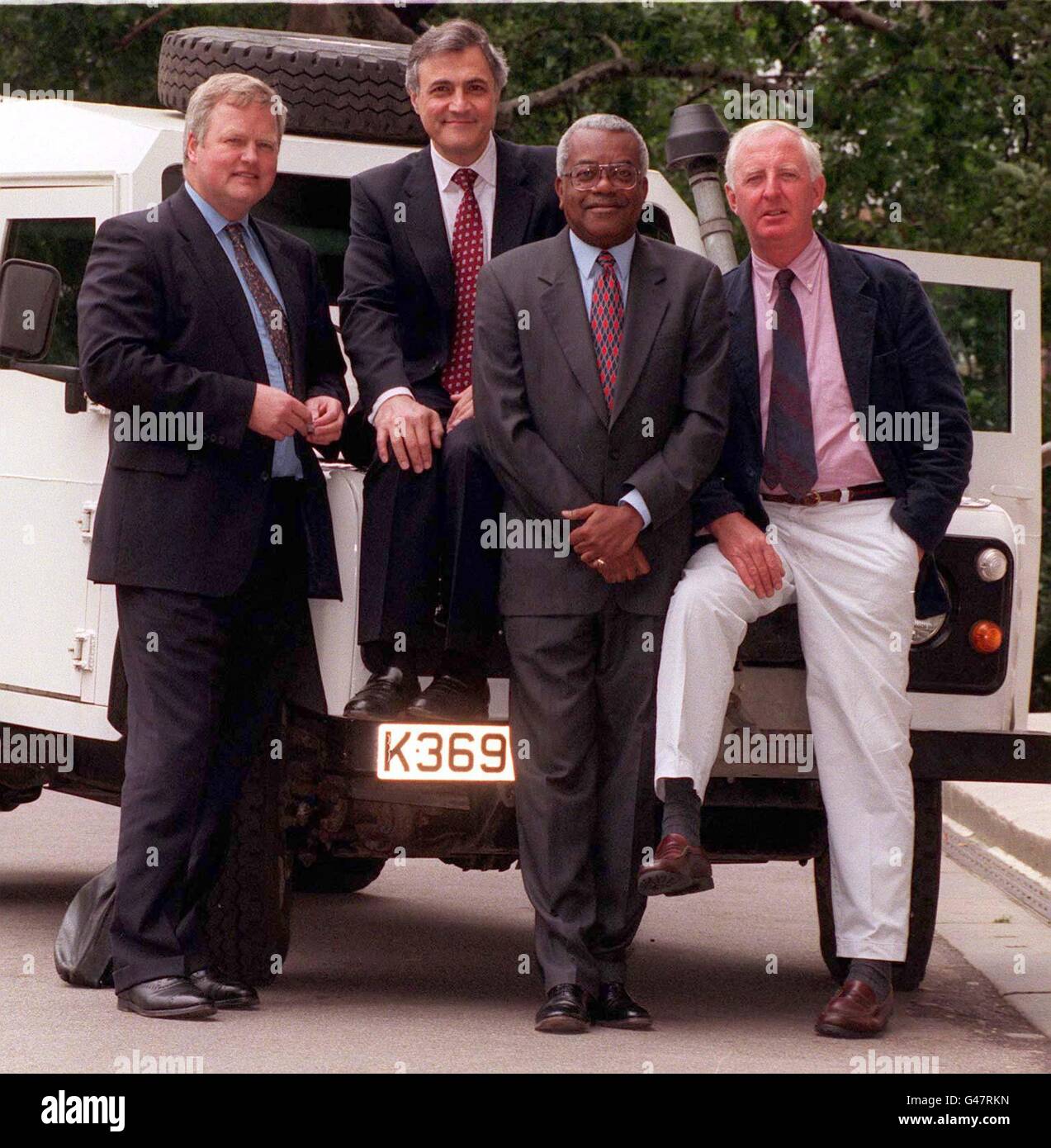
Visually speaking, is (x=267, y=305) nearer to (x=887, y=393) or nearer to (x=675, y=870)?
(x=887, y=393)

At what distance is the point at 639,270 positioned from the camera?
19.9 ft

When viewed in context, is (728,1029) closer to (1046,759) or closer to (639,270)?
(1046,759)

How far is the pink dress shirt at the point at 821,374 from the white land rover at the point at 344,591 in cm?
42

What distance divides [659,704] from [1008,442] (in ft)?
6.43

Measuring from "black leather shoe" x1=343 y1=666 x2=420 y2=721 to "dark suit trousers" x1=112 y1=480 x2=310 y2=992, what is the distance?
291mm

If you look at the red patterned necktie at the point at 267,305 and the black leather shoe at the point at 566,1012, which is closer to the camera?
the black leather shoe at the point at 566,1012

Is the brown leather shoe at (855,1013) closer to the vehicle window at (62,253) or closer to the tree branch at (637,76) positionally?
the vehicle window at (62,253)

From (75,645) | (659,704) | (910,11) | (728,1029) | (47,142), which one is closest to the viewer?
(659,704)

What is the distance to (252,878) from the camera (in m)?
6.24

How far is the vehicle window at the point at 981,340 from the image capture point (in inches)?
283

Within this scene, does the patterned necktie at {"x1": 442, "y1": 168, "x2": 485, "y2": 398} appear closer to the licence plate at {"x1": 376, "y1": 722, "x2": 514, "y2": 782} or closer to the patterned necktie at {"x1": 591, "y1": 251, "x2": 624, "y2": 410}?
the patterned necktie at {"x1": 591, "y1": 251, "x2": 624, "y2": 410}

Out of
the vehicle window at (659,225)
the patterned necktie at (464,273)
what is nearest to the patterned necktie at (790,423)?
the patterned necktie at (464,273)

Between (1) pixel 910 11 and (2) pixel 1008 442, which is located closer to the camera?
(2) pixel 1008 442

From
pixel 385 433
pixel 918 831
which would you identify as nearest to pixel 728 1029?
pixel 918 831
